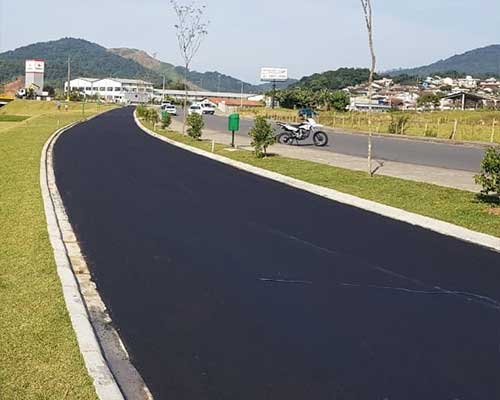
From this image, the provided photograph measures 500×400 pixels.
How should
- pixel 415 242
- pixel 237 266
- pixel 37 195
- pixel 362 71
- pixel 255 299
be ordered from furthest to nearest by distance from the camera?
pixel 362 71, pixel 37 195, pixel 415 242, pixel 237 266, pixel 255 299

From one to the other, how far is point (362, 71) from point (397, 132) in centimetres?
14020

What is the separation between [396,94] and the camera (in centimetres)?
14712

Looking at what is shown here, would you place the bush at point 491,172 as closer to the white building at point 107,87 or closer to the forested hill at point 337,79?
the white building at point 107,87

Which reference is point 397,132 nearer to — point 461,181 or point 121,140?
point 121,140

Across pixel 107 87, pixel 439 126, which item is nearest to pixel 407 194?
pixel 439 126

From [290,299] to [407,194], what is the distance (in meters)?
7.84

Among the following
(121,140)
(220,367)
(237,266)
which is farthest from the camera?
(121,140)

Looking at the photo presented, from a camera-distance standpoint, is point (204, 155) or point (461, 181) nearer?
point (461, 181)

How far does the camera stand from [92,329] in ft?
18.5

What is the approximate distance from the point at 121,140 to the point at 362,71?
6178 inches

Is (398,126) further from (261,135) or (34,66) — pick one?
(34,66)

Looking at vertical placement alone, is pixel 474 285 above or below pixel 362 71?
below

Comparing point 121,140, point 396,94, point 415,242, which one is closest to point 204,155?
point 121,140

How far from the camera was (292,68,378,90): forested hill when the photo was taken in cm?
16862
